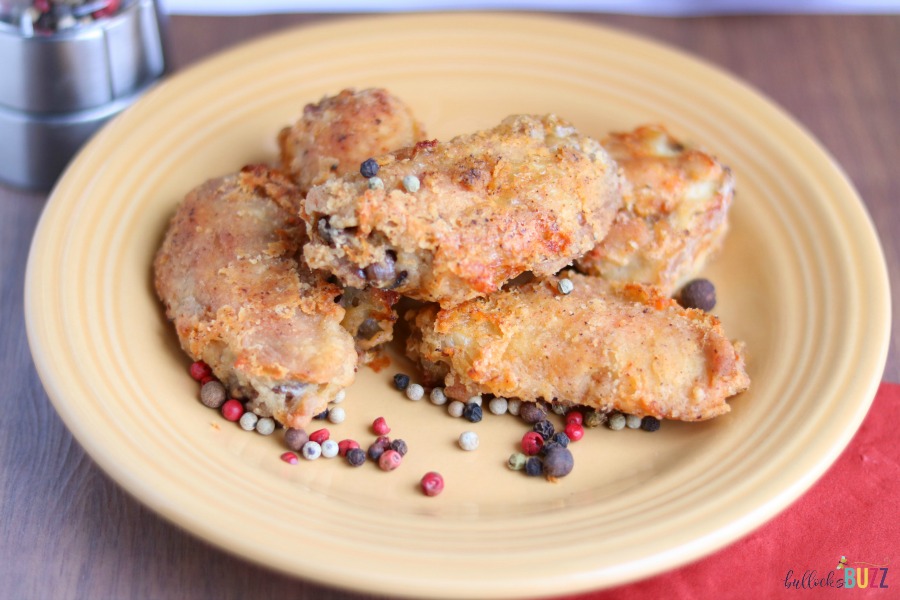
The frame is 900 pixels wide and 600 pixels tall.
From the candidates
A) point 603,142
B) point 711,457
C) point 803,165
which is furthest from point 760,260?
point 711,457

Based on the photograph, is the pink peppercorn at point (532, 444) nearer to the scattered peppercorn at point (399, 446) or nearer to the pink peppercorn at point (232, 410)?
the scattered peppercorn at point (399, 446)

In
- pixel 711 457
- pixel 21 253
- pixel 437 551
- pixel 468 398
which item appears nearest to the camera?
pixel 437 551

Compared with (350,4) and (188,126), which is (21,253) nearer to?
(188,126)

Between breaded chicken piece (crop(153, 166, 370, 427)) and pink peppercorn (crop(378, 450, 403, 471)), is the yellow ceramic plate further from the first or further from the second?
breaded chicken piece (crop(153, 166, 370, 427))

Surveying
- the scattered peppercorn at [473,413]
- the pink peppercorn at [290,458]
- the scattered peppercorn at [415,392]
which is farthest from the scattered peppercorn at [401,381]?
the pink peppercorn at [290,458]

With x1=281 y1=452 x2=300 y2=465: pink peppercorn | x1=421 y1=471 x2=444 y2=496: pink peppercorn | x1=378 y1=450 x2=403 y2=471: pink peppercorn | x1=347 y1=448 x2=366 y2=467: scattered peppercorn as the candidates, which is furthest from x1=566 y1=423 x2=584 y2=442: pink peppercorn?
x1=281 y1=452 x2=300 y2=465: pink peppercorn

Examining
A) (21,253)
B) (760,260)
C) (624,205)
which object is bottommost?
(21,253)

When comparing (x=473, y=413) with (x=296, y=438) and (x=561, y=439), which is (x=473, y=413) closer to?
(x=561, y=439)
